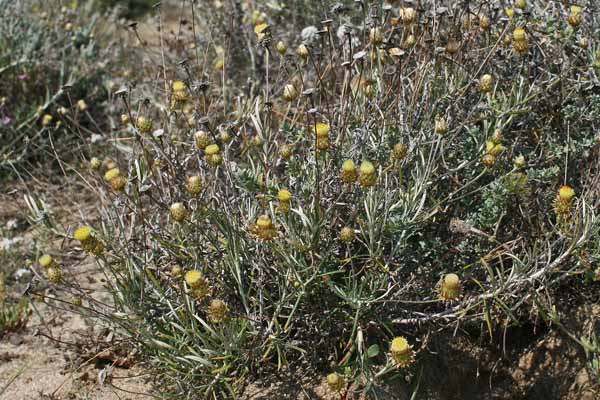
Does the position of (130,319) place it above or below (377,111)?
below

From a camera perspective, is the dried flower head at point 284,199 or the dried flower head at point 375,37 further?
the dried flower head at point 375,37

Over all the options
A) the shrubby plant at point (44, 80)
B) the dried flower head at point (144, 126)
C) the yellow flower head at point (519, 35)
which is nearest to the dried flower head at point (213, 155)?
the dried flower head at point (144, 126)

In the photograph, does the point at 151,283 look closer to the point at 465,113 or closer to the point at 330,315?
the point at 330,315

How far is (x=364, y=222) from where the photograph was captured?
8.02ft

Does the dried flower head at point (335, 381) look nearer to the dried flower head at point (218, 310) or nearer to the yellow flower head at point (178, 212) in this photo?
the dried flower head at point (218, 310)

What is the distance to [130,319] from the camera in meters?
2.42

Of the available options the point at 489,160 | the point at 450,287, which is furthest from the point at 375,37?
the point at 450,287

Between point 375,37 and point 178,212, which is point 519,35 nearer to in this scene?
point 375,37

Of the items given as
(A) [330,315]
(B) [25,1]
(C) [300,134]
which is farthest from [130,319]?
(B) [25,1]

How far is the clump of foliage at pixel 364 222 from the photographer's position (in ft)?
7.73

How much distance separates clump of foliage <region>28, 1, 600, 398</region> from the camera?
2357 millimetres

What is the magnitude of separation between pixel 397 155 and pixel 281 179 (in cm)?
59

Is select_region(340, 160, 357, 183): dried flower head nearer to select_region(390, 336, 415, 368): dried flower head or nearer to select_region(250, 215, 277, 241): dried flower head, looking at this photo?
select_region(250, 215, 277, 241): dried flower head

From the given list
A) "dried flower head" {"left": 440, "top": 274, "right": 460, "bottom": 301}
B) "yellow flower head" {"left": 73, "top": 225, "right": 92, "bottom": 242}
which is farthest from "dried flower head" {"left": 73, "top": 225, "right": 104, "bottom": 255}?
"dried flower head" {"left": 440, "top": 274, "right": 460, "bottom": 301}
